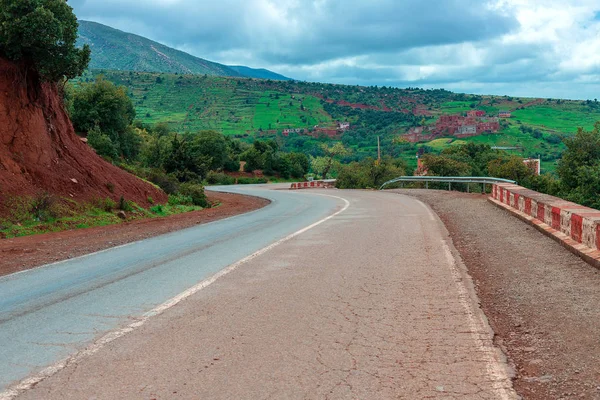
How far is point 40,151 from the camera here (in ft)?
71.7

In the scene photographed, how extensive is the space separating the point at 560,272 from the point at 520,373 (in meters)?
5.01

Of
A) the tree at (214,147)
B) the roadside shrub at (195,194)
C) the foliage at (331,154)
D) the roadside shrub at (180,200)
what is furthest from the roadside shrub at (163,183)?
the foliage at (331,154)

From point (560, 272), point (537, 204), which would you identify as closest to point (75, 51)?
point (537, 204)

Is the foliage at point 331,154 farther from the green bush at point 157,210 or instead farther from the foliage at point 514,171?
the green bush at point 157,210

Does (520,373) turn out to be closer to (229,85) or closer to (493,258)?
(493,258)

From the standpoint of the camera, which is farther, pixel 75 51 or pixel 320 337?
pixel 75 51

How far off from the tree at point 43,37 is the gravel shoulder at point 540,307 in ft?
47.7

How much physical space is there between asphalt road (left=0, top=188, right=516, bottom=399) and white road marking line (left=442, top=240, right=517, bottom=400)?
0.04ft

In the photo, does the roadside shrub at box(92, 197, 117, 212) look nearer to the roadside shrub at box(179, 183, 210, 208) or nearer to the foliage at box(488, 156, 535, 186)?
the roadside shrub at box(179, 183, 210, 208)

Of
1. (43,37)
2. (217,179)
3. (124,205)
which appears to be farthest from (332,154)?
(43,37)

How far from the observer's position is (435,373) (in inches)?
204

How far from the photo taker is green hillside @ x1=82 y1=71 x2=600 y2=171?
131 m

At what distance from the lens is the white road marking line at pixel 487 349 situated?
486 centimetres

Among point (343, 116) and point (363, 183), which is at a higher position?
point (343, 116)
